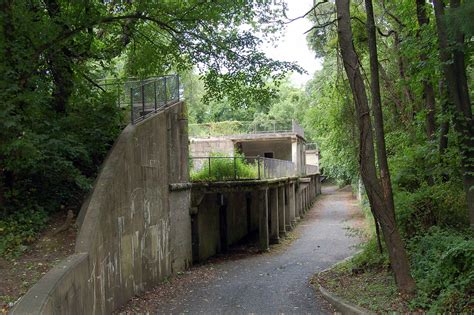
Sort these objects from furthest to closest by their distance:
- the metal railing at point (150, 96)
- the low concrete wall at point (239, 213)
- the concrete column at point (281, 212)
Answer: the concrete column at point (281, 212)
the low concrete wall at point (239, 213)
the metal railing at point (150, 96)

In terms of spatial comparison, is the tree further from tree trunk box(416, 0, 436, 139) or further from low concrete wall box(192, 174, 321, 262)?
low concrete wall box(192, 174, 321, 262)

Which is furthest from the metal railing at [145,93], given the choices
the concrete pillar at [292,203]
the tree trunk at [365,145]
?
the concrete pillar at [292,203]

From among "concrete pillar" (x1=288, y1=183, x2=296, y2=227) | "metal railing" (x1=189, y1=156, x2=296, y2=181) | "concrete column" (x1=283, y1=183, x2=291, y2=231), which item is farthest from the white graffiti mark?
"concrete pillar" (x1=288, y1=183, x2=296, y2=227)

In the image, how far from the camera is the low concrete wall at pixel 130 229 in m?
6.42

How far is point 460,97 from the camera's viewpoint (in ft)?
26.0

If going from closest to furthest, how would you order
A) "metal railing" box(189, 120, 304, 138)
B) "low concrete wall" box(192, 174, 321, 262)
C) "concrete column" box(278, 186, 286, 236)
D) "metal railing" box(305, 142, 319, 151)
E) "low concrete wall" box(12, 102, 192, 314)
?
"low concrete wall" box(12, 102, 192, 314) → "low concrete wall" box(192, 174, 321, 262) → "concrete column" box(278, 186, 286, 236) → "metal railing" box(189, 120, 304, 138) → "metal railing" box(305, 142, 319, 151)

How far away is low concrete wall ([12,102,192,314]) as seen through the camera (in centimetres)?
642

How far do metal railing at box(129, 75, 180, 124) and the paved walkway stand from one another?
511 centimetres

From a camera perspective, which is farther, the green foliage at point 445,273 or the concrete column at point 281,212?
the concrete column at point 281,212

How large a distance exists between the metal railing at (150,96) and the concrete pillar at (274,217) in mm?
10293

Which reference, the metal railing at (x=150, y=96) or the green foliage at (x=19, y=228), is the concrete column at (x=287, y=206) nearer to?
the metal railing at (x=150, y=96)

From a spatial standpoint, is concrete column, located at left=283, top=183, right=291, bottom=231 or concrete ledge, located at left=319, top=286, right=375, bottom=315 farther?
concrete column, located at left=283, top=183, right=291, bottom=231

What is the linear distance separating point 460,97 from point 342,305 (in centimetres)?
453

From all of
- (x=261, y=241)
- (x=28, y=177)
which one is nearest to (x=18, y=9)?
(x=28, y=177)
